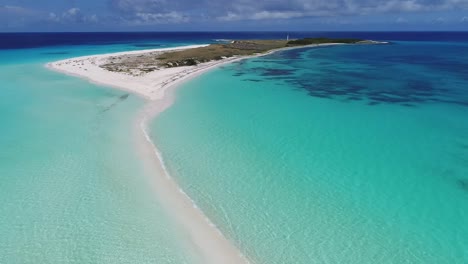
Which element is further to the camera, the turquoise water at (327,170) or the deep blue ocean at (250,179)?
the turquoise water at (327,170)

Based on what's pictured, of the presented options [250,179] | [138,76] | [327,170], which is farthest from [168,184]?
[138,76]

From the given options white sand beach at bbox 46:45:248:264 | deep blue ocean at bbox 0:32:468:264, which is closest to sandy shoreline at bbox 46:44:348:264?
white sand beach at bbox 46:45:248:264

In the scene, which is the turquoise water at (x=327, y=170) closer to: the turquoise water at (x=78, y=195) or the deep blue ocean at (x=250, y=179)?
the deep blue ocean at (x=250, y=179)

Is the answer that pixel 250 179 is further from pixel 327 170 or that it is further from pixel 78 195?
pixel 78 195

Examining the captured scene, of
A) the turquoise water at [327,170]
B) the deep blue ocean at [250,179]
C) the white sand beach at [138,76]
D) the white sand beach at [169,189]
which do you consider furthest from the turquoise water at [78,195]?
the white sand beach at [138,76]

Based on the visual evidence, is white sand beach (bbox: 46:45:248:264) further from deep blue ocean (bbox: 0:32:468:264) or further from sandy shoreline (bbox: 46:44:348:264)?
deep blue ocean (bbox: 0:32:468:264)
